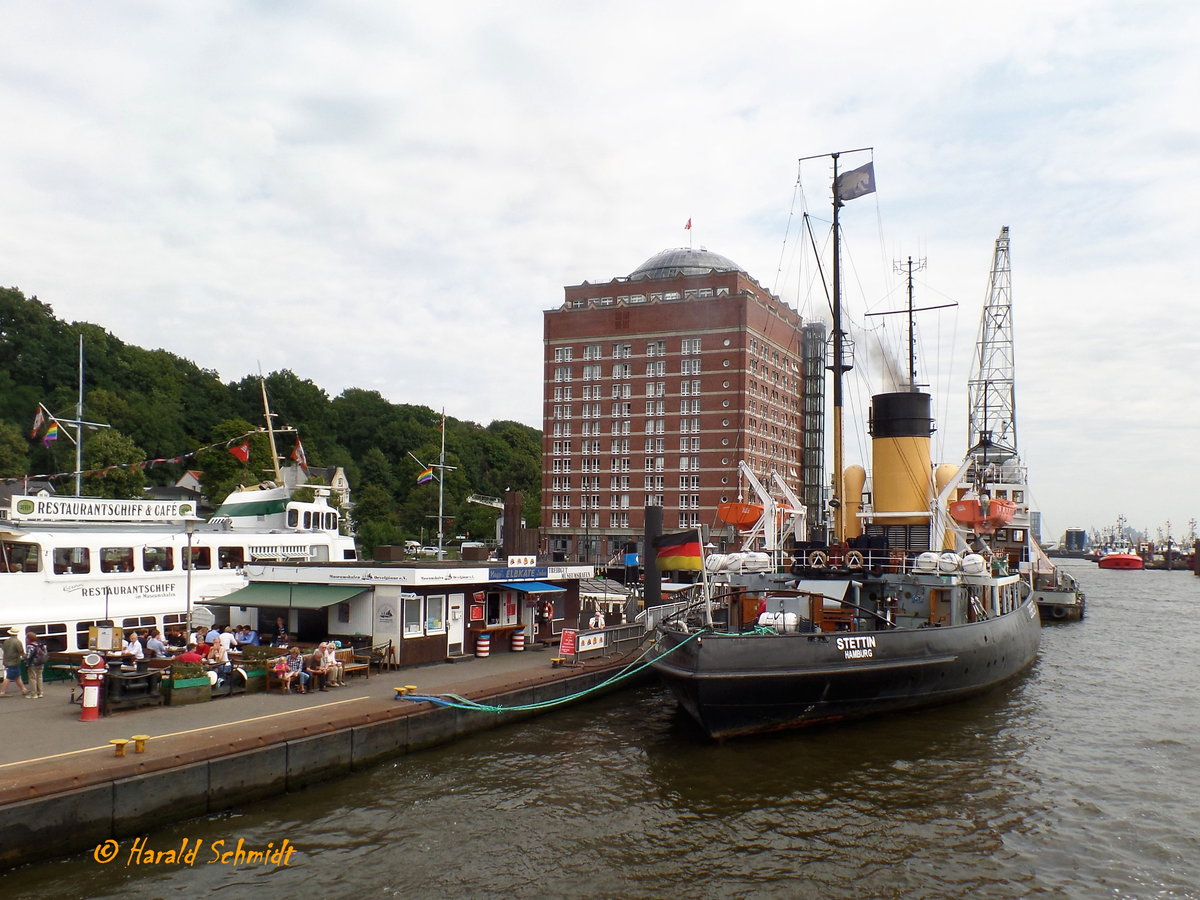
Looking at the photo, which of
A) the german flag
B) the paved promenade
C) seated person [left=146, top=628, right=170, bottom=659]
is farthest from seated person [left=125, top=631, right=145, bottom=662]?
the german flag

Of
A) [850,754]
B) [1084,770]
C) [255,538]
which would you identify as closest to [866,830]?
[850,754]

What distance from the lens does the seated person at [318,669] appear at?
72.0 feet

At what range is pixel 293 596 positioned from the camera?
2631 centimetres

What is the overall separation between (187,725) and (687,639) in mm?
11556

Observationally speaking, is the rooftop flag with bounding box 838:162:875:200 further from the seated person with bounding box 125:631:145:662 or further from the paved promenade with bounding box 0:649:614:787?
the seated person with bounding box 125:631:145:662

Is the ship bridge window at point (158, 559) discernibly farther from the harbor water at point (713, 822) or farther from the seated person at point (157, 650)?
the harbor water at point (713, 822)

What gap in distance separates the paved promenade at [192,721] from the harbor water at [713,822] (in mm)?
1283

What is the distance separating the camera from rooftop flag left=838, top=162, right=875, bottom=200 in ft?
125

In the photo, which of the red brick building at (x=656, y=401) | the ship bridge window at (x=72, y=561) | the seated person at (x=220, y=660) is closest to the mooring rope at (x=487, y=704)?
the seated person at (x=220, y=660)

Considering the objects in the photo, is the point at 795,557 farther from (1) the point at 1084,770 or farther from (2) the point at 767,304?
(2) the point at 767,304

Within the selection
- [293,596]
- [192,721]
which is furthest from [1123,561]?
[192,721]

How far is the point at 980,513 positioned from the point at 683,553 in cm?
1244

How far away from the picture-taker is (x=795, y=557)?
1235 inches

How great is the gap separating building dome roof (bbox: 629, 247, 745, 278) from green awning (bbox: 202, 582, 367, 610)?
86.4 metres
